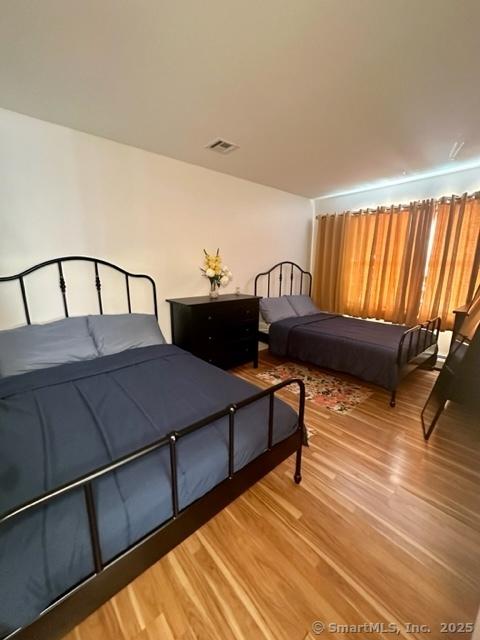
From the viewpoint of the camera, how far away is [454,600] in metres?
1.07

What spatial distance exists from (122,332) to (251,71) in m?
1.98

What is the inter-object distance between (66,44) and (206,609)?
8.62 ft

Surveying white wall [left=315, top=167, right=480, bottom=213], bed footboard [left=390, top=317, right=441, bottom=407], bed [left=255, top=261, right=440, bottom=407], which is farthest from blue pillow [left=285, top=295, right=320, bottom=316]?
white wall [left=315, top=167, right=480, bottom=213]

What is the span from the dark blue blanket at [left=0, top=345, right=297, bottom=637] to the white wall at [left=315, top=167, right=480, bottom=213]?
3428 mm

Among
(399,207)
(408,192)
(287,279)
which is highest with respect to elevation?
(408,192)

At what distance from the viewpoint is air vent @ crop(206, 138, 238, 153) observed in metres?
2.34

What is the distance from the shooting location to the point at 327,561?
47.3 inches

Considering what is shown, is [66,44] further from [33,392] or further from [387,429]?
[387,429]

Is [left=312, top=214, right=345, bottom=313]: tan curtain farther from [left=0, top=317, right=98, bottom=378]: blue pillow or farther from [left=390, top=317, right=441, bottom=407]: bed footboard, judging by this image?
[left=0, top=317, right=98, bottom=378]: blue pillow

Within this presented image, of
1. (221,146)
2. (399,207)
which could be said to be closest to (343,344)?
(399,207)

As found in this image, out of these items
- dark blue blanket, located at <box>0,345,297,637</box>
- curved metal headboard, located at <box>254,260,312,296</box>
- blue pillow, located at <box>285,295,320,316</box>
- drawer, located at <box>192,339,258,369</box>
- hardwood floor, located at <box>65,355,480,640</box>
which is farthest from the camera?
curved metal headboard, located at <box>254,260,312,296</box>

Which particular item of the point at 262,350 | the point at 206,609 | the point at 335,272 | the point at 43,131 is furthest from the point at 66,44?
the point at 335,272

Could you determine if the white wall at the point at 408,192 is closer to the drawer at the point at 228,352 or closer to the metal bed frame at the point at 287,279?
the metal bed frame at the point at 287,279

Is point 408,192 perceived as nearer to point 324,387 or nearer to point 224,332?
point 324,387
